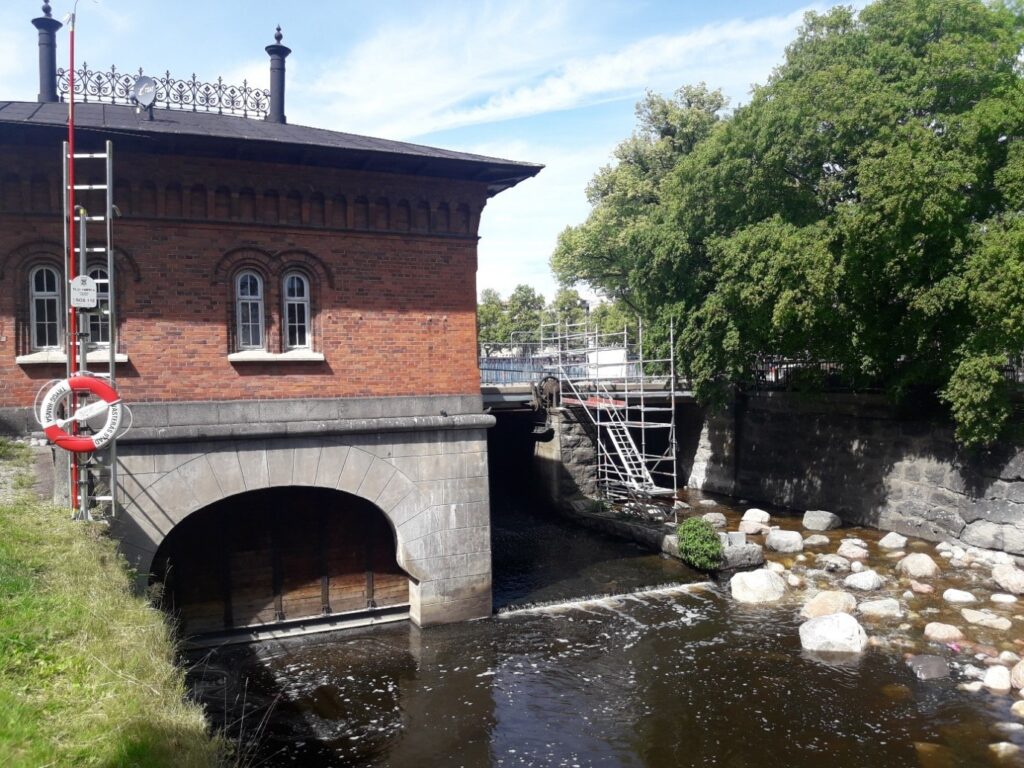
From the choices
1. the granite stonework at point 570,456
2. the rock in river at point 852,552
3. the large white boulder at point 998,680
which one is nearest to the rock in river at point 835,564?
the rock in river at point 852,552

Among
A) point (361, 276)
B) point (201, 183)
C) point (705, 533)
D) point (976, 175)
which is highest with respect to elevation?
point (976, 175)

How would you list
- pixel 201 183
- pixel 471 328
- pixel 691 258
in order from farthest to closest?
pixel 691 258 < pixel 471 328 < pixel 201 183

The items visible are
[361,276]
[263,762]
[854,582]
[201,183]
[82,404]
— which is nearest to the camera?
[263,762]

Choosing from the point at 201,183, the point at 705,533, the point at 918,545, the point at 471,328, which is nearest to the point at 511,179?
the point at 471,328

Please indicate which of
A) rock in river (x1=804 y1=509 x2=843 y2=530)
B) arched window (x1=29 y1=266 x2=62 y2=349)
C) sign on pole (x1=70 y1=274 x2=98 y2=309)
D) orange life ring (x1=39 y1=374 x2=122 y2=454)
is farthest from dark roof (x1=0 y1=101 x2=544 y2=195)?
rock in river (x1=804 y1=509 x2=843 y2=530)

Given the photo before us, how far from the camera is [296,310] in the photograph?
12250 millimetres

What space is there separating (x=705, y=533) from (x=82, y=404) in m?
12.2

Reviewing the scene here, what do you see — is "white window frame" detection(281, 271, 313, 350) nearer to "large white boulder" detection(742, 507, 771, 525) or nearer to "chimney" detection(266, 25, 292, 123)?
"chimney" detection(266, 25, 292, 123)

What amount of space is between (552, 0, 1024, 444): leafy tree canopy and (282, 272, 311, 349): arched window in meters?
10.7

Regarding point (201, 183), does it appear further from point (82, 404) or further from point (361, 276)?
point (82, 404)

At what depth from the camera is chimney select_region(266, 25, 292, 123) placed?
15398 millimetres

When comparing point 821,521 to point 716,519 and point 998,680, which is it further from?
point 998,680

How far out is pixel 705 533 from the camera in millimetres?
16312

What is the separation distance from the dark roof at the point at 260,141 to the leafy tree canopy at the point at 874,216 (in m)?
7.76
